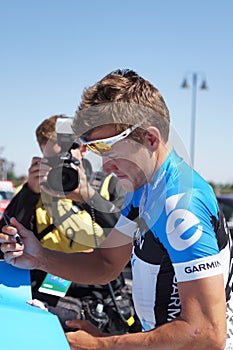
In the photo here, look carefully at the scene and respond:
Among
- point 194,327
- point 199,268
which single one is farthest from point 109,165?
point 194,327

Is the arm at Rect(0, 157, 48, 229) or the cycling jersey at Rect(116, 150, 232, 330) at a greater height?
the cycling jersey at Rect(116, 150, 232, 330)

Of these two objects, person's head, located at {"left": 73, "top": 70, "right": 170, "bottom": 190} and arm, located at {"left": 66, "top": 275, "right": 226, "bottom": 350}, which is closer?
arm, located at {"left": 66, "top": 275, "right": 226, "bottom": 350}

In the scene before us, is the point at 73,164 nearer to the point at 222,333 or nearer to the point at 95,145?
the point at 95,145

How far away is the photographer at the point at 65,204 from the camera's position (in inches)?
104

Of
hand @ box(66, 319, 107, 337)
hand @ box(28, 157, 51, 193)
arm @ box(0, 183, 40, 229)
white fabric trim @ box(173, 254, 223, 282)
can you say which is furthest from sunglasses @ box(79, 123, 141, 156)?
arm @ box(0, 183, 40, 229)

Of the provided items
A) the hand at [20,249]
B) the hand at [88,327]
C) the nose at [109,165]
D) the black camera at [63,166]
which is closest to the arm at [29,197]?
the black camera at [63,166]

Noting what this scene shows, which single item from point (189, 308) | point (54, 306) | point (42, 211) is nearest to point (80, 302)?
point (54, 306)

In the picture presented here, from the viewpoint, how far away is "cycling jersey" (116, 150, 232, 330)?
154cm

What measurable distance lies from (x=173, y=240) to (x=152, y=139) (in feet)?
1.13

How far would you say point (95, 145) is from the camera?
182cm

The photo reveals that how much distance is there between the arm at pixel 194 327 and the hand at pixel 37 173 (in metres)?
1.37

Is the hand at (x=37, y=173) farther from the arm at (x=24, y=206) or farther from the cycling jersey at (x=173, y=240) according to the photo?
the cycling jersey at (x=173, y=240)

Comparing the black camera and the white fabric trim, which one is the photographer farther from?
the white fabric trim

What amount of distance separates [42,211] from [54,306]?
1.74 ft
